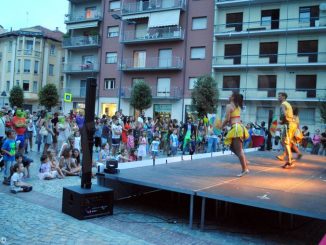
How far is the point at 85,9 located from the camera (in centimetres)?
4338

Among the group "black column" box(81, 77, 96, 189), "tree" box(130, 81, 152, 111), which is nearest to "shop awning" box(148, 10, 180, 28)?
"tree" box(130, 81, 152, 111)

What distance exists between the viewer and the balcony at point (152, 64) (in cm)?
3572

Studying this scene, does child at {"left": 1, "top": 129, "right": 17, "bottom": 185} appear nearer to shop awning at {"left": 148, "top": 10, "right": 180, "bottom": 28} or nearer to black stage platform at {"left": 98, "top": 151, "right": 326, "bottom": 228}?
black stage platform at {"left": 98, "top": 151, "right": 326, "bottom": 228}

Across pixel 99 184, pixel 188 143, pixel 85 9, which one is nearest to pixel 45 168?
pixel 99 184

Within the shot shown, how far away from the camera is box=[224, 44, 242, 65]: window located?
33.7 meters

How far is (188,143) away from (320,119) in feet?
55.8

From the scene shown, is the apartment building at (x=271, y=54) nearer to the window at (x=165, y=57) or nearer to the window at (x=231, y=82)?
the window at (x=231, y=82)

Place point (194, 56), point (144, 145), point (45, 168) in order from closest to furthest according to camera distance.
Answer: point (45, 168) → point (144, 145) → point (194, 56)

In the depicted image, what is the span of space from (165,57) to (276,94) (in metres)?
11.5

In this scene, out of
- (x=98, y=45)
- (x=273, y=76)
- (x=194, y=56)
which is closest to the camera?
(x=273, y=76)

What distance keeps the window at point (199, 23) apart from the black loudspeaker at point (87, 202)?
30437 millimetres

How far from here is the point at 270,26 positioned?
32.8 metres

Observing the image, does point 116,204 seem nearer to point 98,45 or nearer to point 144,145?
point 144,145

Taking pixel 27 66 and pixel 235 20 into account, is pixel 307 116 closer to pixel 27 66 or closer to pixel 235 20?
pixel 235 20
